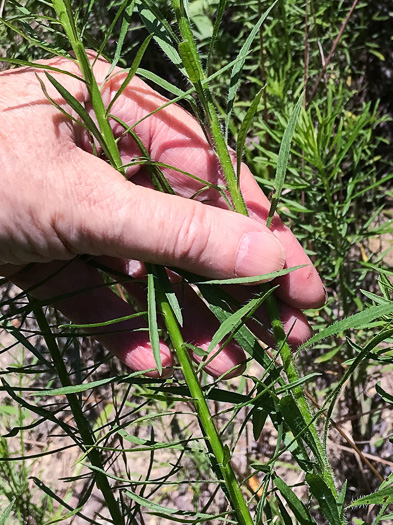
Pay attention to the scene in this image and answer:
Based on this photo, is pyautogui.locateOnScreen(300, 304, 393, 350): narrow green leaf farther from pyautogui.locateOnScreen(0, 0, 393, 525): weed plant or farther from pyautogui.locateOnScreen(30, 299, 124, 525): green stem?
pyautogui.locateOnScreen(30, 299, 124, 525): green stem

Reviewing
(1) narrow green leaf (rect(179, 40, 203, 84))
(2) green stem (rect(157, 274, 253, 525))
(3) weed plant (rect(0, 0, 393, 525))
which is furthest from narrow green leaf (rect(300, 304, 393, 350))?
(1) narrow green leaf (rect(179, 40, 203, 84))

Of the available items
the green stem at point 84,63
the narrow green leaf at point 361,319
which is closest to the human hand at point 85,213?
the green stem at point 84,63

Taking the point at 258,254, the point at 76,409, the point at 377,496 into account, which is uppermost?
the point at 258,254

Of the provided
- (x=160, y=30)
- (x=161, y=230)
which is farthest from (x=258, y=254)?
(x=160, y=30)

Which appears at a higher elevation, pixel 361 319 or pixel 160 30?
→ pixel 160 30

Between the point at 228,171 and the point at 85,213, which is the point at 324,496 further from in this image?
the point at 85,213

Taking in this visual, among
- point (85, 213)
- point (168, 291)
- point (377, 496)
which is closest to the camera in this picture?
point (377, 496)

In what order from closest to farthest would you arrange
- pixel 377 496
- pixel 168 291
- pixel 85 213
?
1. pixel 377 496
2. pixel 168 291
3. pixel 85 213
